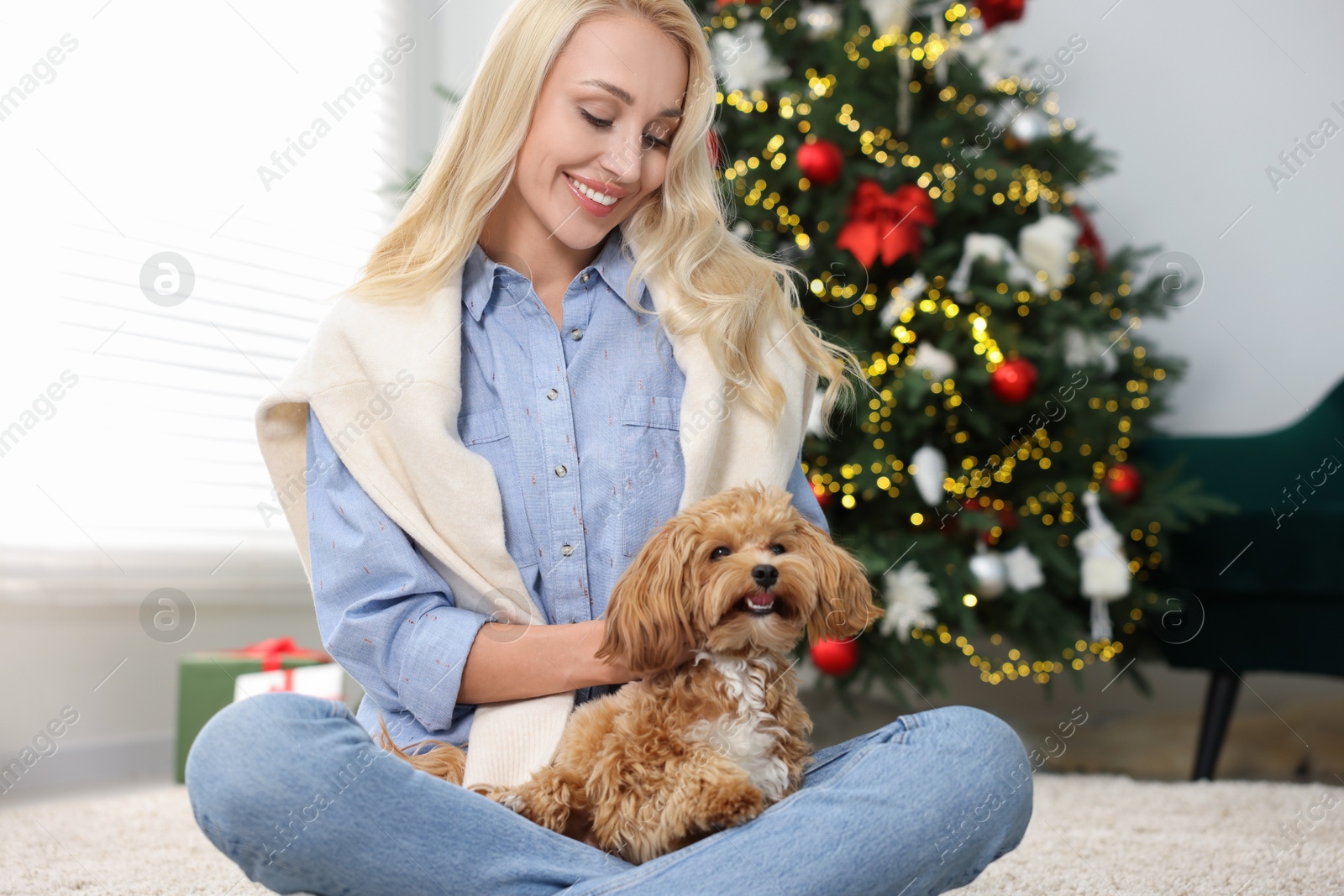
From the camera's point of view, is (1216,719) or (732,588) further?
(1216,719)

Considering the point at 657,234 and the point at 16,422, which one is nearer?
the point at 657,234

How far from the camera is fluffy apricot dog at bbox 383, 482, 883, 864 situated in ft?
3.50

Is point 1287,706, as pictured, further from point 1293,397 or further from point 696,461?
point 696,461

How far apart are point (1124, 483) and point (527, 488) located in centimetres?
210

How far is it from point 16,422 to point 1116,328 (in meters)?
2.99

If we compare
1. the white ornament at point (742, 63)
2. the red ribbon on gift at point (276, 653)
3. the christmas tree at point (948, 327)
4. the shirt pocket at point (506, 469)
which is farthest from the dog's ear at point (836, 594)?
the white ornament at point (742, 63)

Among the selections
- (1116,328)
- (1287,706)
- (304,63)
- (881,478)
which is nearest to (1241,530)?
(1116,328)

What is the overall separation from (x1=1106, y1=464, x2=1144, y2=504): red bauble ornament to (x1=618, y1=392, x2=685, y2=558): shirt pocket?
1887 millimetres

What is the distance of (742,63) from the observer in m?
2.91

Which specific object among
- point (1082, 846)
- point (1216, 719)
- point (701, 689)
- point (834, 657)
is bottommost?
point (1216, 719)

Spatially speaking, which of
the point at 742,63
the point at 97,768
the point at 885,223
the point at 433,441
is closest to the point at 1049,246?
the point at 885,223

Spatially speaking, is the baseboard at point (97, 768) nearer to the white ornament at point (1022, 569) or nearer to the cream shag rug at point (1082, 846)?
the cream shag rug at point (1082, 846)

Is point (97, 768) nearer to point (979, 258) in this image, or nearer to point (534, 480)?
point (534, 480)

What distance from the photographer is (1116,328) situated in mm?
3045
